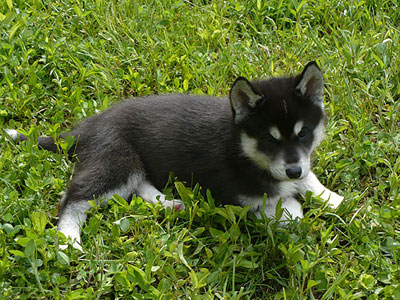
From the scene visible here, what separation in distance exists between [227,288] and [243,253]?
0.92ft

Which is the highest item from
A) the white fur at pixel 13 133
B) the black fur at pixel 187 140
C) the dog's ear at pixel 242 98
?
the dog's ear at pixel 242 98

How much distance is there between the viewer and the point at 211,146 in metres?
4.87

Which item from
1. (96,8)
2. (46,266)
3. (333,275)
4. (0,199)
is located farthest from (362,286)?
(96,8)

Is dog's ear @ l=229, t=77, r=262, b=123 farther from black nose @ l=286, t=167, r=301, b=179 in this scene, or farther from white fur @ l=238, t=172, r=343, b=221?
white fur @ l=238, t=172, r=343, b=221

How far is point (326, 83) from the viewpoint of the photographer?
19.5 feet

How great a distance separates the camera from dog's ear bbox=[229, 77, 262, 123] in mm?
4379

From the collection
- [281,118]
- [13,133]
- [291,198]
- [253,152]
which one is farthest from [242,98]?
[13,133]

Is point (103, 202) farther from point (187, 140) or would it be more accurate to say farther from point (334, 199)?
point (334, 199)

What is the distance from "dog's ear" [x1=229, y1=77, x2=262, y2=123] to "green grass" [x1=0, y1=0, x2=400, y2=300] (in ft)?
2.37

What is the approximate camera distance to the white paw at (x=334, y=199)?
16.1ft

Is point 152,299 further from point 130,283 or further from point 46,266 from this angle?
point 46,266

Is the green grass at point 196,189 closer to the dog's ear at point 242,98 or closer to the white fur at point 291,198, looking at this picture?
the white fur at point 291,198

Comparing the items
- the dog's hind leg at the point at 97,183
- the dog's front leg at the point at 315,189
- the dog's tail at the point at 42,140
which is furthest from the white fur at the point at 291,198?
the dog's tail at the point at 42,140

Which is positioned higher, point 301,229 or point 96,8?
point 96,8
